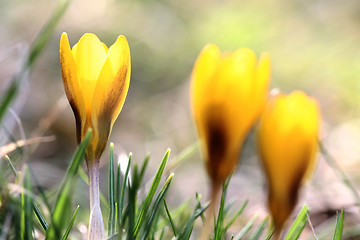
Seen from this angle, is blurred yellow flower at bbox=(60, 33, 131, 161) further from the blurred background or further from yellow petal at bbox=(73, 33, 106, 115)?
the blurred background

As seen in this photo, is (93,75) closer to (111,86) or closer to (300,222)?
(111,86)

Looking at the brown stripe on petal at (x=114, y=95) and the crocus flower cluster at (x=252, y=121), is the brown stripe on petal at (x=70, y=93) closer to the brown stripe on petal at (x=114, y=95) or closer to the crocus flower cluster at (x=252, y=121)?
the brown stripe on petal at (x=114, y=95)

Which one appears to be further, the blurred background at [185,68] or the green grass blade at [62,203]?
the blurred background at [185,68]

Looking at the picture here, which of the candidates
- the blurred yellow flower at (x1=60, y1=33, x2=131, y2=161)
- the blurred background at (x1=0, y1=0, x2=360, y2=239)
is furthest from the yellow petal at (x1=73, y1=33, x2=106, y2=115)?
the blurred background at (x1=0, y1=0, x2=360, y2=239)

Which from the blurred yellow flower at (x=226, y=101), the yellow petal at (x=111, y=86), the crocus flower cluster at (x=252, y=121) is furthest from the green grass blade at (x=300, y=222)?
the yellow petal at (x=111, y=86)

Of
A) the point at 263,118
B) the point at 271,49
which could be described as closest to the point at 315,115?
the point at 263,118

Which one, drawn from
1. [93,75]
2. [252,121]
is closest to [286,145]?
[252,121]

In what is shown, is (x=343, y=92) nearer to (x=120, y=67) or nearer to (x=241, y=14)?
(x=241, y=14)
